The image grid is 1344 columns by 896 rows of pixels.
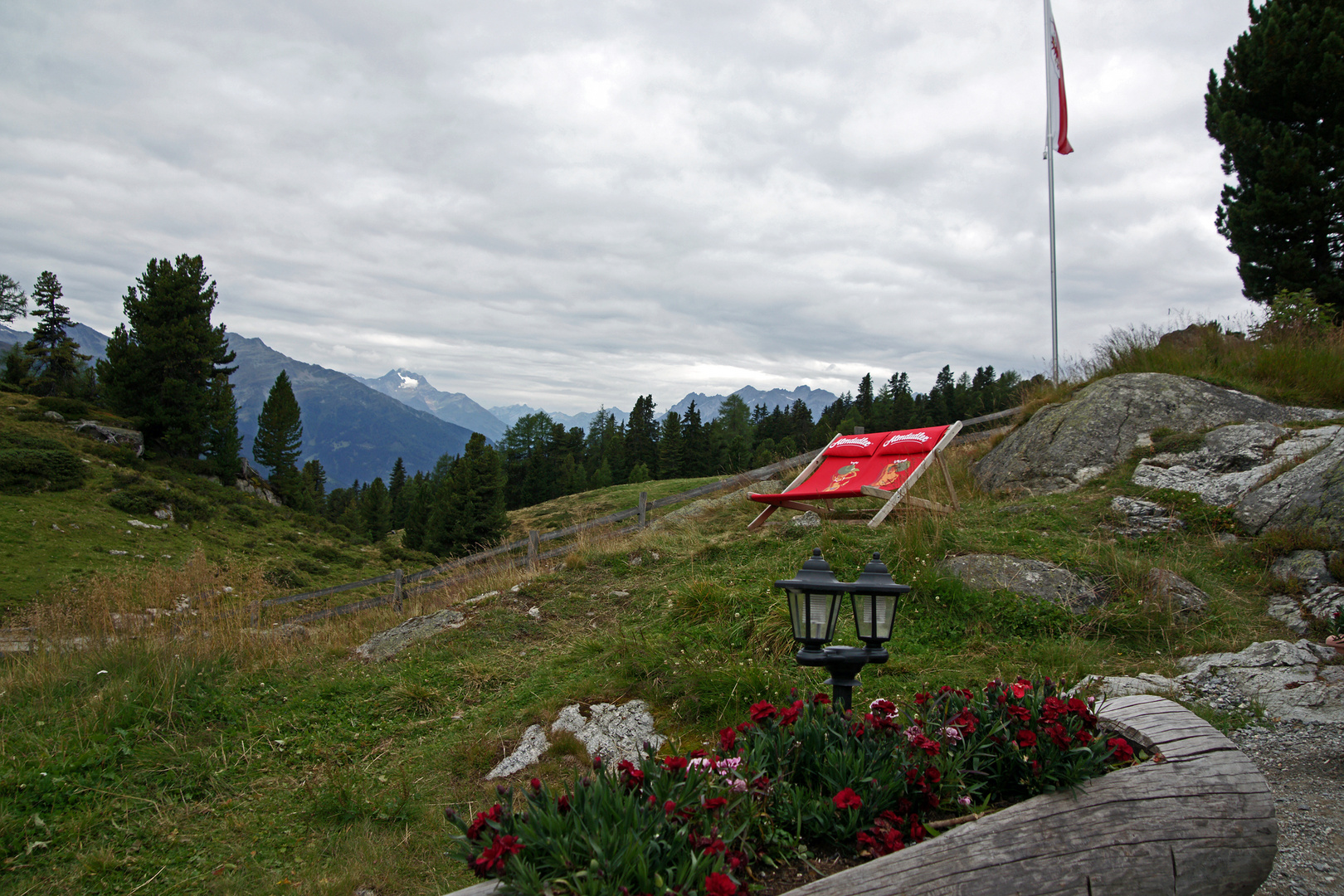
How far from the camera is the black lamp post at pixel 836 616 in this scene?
2590mm

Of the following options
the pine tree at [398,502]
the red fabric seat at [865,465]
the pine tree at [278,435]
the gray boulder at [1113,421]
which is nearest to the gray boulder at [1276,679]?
the red fabric seat at [865,465]

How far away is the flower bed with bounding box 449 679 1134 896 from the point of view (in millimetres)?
1657

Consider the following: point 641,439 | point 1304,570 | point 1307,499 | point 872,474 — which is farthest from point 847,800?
point 641,439

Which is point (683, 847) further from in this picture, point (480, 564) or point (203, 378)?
point (203, 378)

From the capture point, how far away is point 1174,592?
4.82 m

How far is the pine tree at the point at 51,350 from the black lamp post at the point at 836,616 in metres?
39.4

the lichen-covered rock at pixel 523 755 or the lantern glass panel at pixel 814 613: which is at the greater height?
the lantern glass panel at pixel 814 613

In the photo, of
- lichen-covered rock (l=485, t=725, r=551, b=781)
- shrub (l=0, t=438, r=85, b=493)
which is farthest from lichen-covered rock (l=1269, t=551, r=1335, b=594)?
shrub (l=0, t=438, r=85, b=493)

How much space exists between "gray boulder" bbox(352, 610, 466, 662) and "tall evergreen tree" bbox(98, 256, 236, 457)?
2767 cm

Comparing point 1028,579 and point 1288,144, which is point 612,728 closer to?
point 1028,579

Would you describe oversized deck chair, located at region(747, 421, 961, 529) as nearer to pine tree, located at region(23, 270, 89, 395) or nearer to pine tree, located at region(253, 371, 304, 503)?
pine tree, located at region(23, 270, 89, 395)

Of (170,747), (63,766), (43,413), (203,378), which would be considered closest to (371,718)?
(170,747)

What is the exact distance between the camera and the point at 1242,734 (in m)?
3.46

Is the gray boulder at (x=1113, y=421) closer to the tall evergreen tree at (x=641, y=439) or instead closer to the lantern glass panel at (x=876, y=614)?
the lantern glass panel at (x=876, y=614)
